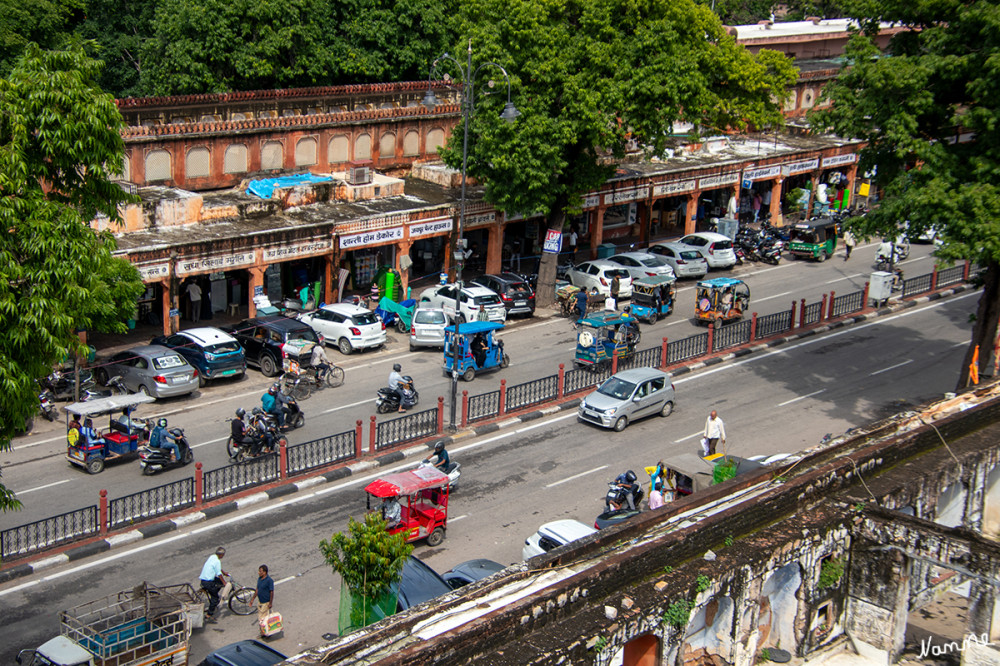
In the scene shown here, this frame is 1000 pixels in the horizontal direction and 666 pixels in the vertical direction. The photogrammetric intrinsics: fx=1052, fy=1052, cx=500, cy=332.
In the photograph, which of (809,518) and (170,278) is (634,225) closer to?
Answer: (170,278)

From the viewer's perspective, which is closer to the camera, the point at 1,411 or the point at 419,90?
the point at 1,411

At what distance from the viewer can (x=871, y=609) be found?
1653 centimetres

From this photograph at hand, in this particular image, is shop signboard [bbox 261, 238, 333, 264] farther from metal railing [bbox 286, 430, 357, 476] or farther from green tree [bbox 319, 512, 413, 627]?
green tree [bbox 319, 512, 413, 627]

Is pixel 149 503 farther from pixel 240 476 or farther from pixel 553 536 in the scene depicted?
pixel 553 536

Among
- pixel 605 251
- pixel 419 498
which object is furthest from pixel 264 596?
pixel 605 251

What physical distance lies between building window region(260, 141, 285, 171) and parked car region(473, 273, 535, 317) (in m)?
9.62

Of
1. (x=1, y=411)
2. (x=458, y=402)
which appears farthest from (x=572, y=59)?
(x=1, y=411)

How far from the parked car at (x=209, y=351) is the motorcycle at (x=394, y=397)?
4.84m

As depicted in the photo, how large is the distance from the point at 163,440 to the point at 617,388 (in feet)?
38.1

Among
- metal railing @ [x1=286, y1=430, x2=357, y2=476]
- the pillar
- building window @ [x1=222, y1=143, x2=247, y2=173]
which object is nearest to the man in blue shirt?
metal railing @ [x1=286, y1=430, x2=357, y2=476]

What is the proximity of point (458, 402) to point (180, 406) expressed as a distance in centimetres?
761

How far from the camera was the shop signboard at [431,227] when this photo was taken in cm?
3797

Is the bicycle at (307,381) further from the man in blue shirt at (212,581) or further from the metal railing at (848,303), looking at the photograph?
the metal railing at (848,303)

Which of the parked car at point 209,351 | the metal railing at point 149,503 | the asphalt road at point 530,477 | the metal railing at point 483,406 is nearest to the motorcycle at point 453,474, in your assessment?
the asphalt road at point 530,477
